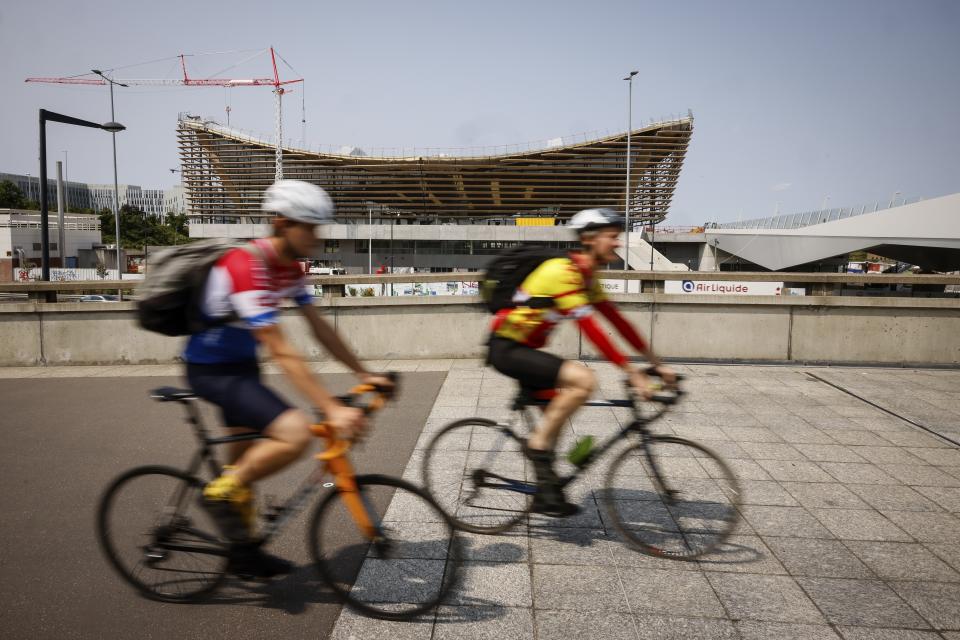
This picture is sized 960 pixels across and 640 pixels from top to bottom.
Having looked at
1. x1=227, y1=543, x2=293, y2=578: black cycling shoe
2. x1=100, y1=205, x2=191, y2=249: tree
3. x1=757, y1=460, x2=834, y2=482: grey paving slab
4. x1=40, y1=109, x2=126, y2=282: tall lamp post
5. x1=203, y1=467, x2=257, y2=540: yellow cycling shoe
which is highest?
x1=100, y1=205, x2=191, y2=249: tree

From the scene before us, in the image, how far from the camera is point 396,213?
78625 millimetres

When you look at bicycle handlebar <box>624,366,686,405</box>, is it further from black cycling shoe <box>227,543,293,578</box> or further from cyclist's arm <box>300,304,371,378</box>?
black cycling shoe <box>227,543,293,578</box>

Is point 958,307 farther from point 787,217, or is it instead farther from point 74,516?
point 787,217

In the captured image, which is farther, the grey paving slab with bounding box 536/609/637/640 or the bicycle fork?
the grey paving slab with bounding box 536/609/637/640

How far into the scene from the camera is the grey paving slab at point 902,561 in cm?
314

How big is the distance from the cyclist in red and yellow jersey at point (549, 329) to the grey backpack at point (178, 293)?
1.43 m

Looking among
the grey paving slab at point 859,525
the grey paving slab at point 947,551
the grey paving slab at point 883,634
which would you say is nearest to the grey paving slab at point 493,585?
the grey paving slab at point 883,634

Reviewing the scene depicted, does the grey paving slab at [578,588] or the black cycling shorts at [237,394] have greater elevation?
the black cycling shorts at [237,394]

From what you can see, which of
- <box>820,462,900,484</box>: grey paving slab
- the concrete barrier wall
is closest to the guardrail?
the concrete barrier wall

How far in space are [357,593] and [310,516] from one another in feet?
1.66

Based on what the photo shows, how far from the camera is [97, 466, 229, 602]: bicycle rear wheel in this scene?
8.89ft

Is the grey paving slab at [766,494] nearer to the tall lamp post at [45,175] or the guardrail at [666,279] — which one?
the guardrail at [666,279]

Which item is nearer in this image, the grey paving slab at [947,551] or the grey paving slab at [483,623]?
the grey paving slab at [483,623]

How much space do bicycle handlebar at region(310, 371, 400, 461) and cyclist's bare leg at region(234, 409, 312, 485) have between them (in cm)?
6
